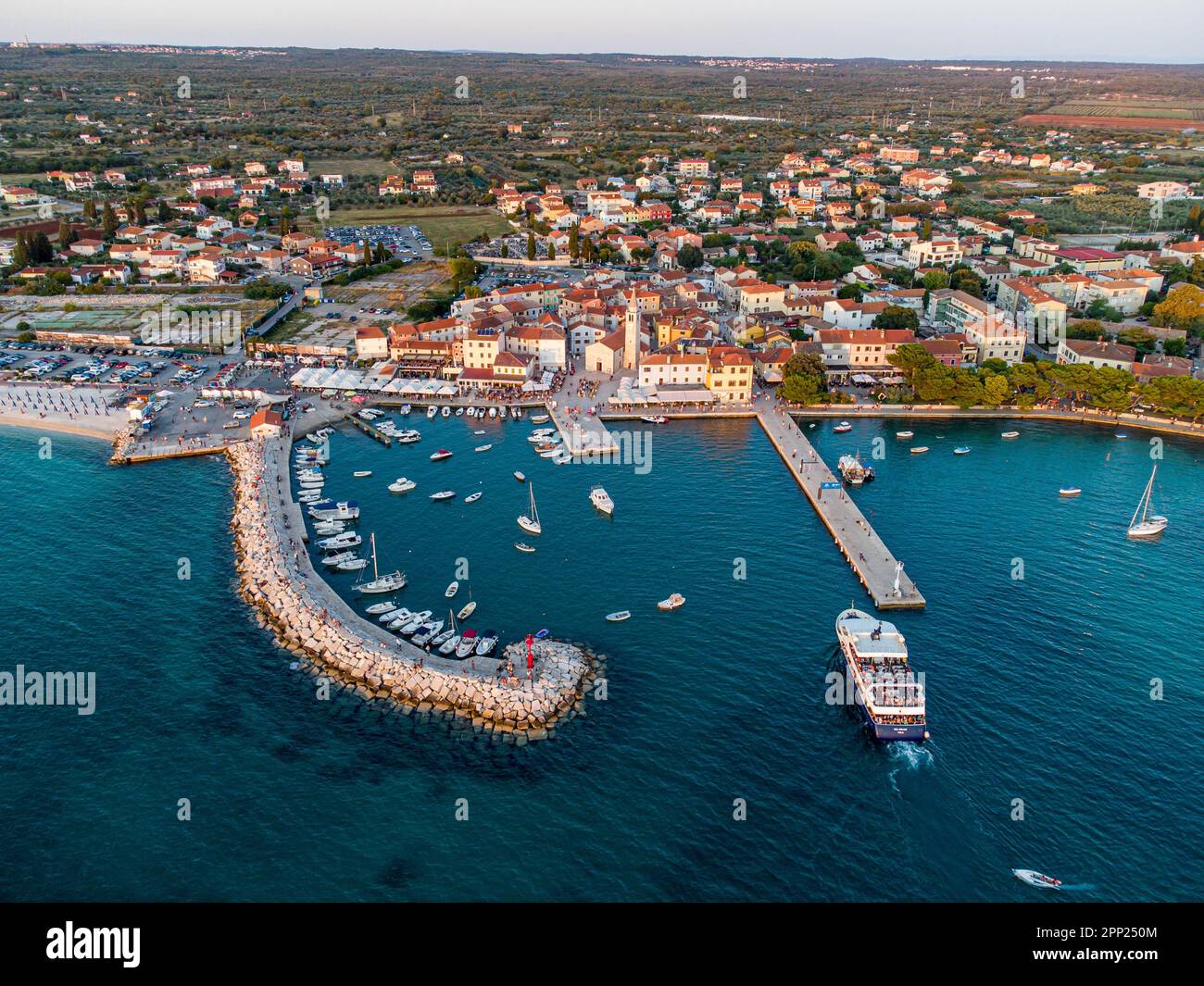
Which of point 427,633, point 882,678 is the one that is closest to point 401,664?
point 427,633

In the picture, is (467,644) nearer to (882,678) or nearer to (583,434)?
(882,678)

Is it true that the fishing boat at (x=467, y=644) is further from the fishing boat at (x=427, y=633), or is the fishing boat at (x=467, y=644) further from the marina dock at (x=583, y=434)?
the marina dock at (x=583, y=434)

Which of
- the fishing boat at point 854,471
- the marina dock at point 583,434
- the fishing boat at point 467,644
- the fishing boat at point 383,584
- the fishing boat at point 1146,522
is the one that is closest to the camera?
the fishing boat at point 467,644

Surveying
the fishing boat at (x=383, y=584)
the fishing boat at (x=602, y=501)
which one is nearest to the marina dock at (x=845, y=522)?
the fishing boat at (x=602, y=501)

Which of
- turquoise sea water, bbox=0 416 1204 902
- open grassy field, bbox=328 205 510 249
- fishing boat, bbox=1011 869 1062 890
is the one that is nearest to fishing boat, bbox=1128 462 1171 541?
turquoise sea water, bbox=0 416 1204 902
